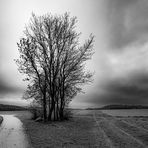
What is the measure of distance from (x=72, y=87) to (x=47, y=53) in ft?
22.4

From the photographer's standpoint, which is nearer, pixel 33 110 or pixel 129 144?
pixel 129 144

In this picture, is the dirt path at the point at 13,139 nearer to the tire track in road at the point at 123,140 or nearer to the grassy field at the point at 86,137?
the grassy field at the point at 86,137

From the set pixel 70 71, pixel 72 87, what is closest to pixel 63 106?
pixel 72 87

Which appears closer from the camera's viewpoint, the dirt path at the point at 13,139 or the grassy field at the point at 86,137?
the dirt path at the point at 13,139

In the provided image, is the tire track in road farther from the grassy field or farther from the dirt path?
the dirt path

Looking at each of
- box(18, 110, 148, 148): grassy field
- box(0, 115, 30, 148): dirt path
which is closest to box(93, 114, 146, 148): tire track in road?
box(18, 110, 148, 148): grassy field

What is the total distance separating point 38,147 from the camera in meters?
12.4

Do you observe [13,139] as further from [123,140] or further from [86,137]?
[123,140]

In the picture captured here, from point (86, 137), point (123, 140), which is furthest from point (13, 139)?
point (123, 140)

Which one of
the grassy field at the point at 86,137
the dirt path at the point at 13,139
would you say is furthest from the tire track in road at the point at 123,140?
the dirt path at the point at 13,139

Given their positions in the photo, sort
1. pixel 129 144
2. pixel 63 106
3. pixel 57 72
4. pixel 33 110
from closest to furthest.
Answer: pixel 129 144 → pixel 57 72 → pixel 63 106 → pixel 33 110

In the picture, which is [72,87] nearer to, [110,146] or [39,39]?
[39,39]

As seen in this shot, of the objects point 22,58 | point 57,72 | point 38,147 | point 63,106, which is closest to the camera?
point 38,147

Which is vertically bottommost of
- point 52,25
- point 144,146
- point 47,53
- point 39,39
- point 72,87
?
point 144,146
